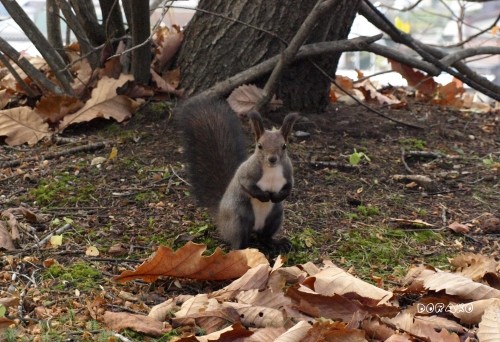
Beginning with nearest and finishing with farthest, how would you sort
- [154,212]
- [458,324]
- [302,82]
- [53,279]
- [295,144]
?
1. [458,324]
2. [53,279]
3. [154,212]
4. [295,144]
5. [302,82]

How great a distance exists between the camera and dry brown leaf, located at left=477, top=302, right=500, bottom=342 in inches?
81.0

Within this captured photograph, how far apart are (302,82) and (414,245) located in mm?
1430

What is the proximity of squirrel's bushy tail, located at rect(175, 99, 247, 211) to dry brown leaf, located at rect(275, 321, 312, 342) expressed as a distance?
1.25 m

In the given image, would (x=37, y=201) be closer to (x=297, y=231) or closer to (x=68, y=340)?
(x=297, y=231)

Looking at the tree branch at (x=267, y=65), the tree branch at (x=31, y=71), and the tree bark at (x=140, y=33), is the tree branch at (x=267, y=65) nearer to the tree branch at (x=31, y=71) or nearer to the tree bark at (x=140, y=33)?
the tree bark at (x=140, y=33)

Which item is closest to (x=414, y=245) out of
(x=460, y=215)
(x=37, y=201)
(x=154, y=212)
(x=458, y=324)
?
(x=460, y=215)

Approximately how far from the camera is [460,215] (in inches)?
132

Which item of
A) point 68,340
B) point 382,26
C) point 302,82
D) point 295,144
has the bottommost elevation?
point 68,340

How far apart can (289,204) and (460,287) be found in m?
1.15

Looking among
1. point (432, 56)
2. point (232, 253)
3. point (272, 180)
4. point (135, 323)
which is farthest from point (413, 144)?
point (135, 323)

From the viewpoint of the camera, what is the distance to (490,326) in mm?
2074

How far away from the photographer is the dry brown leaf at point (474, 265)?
8.37ft

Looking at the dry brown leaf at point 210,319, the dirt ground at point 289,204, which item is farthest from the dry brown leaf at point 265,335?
the dirt ground at point 289,204

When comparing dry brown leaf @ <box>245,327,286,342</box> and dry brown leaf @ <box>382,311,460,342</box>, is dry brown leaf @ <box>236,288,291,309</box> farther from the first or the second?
dry brown leaf @ <box>382,311,460,342</box>
